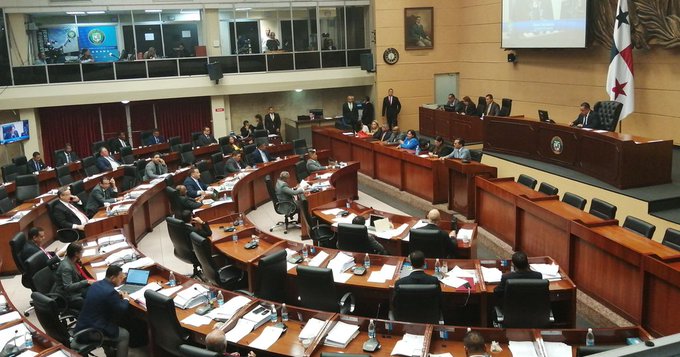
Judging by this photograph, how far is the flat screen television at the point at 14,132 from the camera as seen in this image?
1645 cm

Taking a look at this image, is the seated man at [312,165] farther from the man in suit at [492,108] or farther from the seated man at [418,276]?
the seated man at [418,276]

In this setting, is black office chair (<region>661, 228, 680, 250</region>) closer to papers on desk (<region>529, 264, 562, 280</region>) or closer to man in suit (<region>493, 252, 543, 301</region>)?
papers on desk (<region>529, 264, 562, 280</region>)

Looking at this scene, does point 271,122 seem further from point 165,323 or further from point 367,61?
point 165,323

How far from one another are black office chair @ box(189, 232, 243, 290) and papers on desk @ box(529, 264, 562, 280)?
354cm

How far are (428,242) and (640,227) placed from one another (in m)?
2.55

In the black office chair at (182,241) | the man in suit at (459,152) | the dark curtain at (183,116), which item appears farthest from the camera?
the dark curtain at (183,116)

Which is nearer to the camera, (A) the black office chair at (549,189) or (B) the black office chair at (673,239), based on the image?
(B) the black office chair at (673,239)

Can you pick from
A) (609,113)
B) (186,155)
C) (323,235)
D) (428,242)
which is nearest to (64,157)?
(186,155)

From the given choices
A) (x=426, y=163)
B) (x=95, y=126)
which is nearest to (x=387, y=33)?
(x=426, y=163)

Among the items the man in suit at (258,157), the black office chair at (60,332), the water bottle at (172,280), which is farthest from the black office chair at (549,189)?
the man in suit at (258,157)

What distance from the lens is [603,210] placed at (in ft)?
27.7

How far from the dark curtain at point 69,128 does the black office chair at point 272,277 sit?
568 inches

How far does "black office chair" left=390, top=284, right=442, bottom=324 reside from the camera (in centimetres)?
588

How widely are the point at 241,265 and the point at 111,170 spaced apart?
7133 mm
